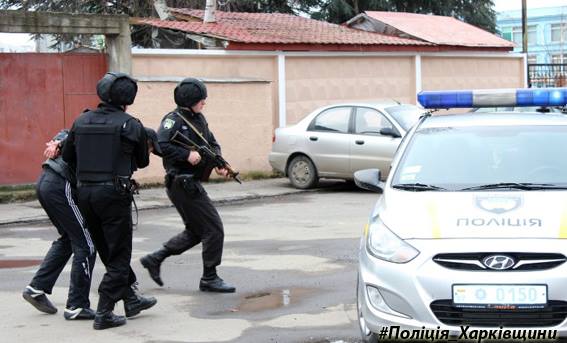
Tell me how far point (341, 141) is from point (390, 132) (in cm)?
95

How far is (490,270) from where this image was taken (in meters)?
4.67

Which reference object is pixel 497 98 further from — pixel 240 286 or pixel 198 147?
pixel 240 286

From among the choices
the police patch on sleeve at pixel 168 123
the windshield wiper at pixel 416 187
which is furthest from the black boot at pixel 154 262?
the windshield wiper at pixel 416 187

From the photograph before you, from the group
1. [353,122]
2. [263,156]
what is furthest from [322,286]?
[263,156]

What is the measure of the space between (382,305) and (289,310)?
6.31 feet

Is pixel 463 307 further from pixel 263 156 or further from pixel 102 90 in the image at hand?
pixel 263 156

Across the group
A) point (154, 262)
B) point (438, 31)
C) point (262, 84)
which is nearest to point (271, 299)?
point (154, 262)

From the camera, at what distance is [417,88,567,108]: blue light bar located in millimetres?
6359

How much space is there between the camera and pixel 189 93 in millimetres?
7207

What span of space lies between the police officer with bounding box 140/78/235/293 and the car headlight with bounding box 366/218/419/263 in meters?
2.28

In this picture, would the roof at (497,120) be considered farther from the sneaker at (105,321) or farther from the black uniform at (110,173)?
the sneaker at (105,321)

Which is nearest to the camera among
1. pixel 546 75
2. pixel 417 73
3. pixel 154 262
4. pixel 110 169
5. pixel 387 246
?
pixel 387 246

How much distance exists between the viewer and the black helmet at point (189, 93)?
7.21 metres

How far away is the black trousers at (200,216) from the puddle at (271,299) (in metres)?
0.45
